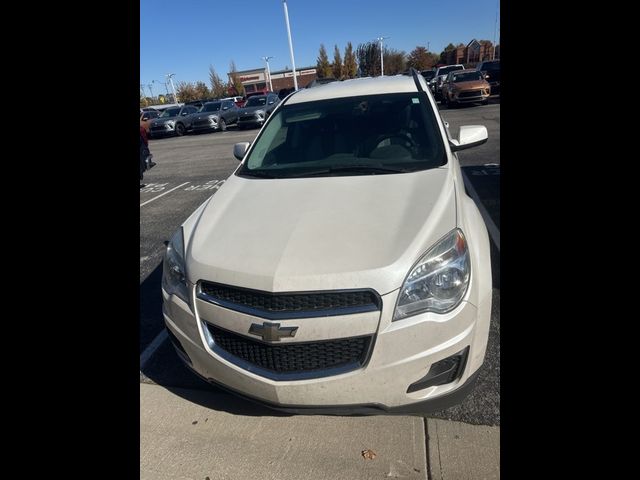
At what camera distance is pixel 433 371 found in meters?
1.65

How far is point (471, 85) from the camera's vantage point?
16.5m

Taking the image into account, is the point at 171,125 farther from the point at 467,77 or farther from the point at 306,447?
the point at 306,447

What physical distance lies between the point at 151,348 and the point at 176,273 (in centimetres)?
126

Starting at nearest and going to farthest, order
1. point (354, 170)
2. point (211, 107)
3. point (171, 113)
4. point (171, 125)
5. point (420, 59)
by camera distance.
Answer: point (354, 170), point (171, 125), point (211, 107), point (171, 113), point (420, 59)

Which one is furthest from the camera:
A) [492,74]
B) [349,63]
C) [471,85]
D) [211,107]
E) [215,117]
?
[349,63]

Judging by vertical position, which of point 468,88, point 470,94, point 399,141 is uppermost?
point 468,88

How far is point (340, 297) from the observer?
1590mm

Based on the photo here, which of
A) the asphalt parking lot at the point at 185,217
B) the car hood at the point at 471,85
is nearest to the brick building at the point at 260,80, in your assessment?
the car hood at the point at 471,85

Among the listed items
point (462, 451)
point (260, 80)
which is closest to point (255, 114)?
point (462, 451)

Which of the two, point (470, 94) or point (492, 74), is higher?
point (492, 74)

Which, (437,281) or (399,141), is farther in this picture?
(399,141)

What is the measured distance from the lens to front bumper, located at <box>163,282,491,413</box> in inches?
61.7
